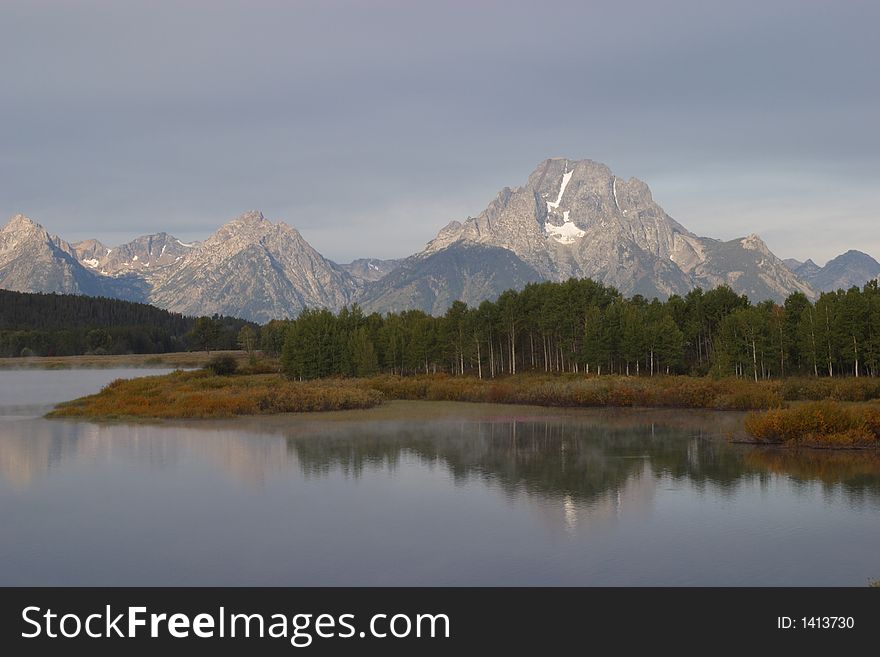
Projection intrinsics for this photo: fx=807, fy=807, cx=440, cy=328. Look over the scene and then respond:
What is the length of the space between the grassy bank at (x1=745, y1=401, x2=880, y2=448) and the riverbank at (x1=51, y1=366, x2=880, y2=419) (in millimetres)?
14514

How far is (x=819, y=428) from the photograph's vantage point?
44.2 metres

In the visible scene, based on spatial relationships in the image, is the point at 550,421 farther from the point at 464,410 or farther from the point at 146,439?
the point at 146,439

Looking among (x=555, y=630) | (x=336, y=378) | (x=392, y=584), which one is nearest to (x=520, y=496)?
(x=392, y=584)

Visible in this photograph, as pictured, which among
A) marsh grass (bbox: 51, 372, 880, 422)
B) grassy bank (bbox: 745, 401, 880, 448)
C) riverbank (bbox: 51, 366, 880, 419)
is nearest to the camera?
grassy bank (bbox: 745, 401, 880, 448)

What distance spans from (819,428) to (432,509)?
81.0ft

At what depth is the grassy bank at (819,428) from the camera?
43219mm

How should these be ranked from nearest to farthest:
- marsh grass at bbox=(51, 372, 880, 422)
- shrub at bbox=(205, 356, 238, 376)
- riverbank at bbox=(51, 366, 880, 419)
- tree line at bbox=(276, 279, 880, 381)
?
riverbank at bbox=(51, 366, 880, 419) < marsh grass at bbox=(51, 372, 880, 422) < tree line at bbox=(276, 279, 880, 381) < shrub at bbox=(205, 356, 238, 376)

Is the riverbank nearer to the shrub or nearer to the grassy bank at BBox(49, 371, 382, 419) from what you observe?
the grassy bank at BBox(49, 371, 382, 419)

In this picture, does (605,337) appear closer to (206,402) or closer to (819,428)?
(206,402)

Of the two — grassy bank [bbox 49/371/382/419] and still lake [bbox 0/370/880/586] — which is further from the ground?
grassy bank [bbox 49/371/382/419]

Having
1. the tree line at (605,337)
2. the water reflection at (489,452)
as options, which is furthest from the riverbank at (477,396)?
the tree line at (605,337)

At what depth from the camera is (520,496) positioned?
→ 33.5m

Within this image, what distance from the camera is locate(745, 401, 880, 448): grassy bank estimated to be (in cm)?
4322

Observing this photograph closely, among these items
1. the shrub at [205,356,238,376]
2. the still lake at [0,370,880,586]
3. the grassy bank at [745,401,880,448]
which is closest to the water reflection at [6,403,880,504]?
the still lake at [0,370,880,586]
